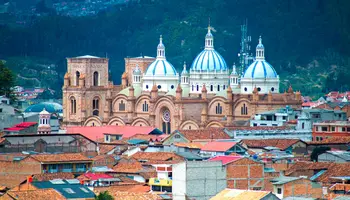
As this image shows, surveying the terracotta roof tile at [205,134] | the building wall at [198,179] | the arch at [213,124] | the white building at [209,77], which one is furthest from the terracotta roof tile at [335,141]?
the building wall at [198,179]

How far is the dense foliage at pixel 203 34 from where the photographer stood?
179 m

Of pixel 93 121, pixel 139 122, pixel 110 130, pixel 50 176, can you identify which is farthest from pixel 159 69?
pixel 50 176

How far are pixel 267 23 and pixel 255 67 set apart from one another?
77.6m

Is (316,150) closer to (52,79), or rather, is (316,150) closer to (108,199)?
(108,199)

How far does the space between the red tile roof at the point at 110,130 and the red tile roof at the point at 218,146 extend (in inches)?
645

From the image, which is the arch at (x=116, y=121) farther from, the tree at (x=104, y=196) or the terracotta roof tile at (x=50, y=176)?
the tree at (x=104, y=196)

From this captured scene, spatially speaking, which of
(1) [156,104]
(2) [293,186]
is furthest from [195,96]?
(2) [293,186]

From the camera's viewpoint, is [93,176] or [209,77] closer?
[93,176]

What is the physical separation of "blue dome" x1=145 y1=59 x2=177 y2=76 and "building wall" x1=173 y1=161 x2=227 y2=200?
174 feet

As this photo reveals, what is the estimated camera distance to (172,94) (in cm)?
11456

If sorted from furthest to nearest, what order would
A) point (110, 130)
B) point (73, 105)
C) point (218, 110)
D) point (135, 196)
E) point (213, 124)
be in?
point (73, 105) < point (218, 110) < point (213, 124) < point (110, 130) < point (135, 196)

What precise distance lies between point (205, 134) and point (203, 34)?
88.7 metres

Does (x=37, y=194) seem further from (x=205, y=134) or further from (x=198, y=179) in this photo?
(x=205, y=134)

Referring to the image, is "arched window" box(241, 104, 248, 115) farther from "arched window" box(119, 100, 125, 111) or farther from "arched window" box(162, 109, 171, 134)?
"arched window" box(119, 100, 125, 111)
